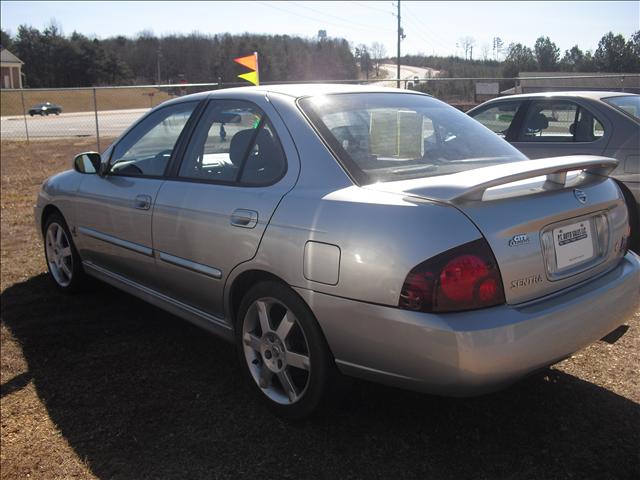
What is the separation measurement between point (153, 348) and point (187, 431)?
1099 millimetres

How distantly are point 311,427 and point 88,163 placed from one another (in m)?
2.67

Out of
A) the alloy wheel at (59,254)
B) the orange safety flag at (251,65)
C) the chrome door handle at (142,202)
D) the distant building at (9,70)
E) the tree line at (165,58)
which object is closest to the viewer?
the chrome door handle at (142,202)

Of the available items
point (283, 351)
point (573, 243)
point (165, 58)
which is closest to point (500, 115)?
point (573, 243)

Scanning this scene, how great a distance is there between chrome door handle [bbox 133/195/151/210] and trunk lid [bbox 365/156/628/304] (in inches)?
65.8

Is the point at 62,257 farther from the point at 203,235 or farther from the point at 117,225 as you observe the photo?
the point at 203,235

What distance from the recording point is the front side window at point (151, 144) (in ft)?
12.5

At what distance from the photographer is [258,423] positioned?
9.68 feet

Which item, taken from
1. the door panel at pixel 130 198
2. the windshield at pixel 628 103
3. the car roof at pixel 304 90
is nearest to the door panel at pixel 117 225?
the door panel at pixel 130 198

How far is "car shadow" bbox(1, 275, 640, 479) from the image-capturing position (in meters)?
2.54

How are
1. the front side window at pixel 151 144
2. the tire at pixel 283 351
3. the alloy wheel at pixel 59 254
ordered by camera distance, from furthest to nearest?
the alloy wheel at pixel 59 254 < the front side window at pixel 151 144 < the tire at pixel 283 351

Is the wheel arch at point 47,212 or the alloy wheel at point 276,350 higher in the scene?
the wheel arch at point 47,212

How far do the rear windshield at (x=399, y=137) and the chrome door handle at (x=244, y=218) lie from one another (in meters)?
0.51

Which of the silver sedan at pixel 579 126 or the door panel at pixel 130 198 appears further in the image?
the silver sedan at pixel 579 126

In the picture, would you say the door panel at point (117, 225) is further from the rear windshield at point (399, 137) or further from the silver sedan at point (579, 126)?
the silver sedan at point (579, 126)
